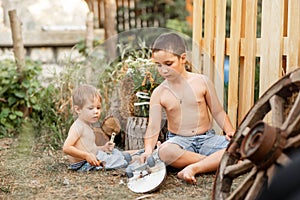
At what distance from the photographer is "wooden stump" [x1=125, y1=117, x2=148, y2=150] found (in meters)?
3.70

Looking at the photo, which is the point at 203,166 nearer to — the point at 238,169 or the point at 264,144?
the point at 238,169

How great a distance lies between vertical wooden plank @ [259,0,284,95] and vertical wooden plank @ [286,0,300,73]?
0.11 metres

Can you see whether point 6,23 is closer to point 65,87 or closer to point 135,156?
point 65,87

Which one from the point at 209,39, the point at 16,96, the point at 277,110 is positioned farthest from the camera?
the point at 16,96

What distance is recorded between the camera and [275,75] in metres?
3.22

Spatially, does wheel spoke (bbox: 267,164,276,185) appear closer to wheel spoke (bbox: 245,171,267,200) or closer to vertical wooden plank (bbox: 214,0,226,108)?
wheel spoke (bbox: 245,171,267,200)

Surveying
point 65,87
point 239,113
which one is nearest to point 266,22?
point 239,113

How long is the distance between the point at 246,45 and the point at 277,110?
141 centimetres

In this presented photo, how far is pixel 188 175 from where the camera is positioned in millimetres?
3125

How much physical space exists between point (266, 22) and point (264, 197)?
1723 mm

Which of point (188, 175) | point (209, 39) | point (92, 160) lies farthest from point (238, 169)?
point (209, 39)

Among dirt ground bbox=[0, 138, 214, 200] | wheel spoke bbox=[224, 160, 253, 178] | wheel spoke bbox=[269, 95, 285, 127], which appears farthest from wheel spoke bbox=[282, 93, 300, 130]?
dirt ground bbox=[0, 138, 214, 200]

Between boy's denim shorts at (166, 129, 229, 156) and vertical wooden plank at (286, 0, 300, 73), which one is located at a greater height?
vertical wooden plank at (286, 0, 300, 73)

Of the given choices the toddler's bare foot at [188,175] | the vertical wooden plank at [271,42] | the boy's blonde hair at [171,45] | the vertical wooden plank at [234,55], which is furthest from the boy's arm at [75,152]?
the vertical wooden plank at [271,42]
